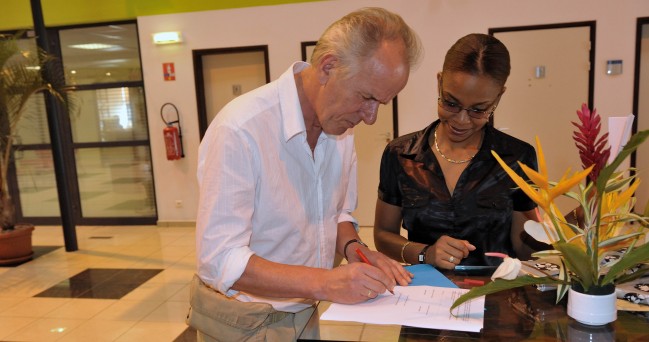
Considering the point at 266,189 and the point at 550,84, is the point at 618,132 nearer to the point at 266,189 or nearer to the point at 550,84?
the point at 266,189

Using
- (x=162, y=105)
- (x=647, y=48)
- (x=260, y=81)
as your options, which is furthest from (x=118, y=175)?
(x=647, y=48)

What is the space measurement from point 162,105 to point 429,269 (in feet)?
18.8

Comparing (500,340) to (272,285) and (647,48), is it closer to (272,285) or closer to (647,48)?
(272,285)

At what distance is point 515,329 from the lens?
1131 mm

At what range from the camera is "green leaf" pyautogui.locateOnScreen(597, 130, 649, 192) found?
3.11 feet

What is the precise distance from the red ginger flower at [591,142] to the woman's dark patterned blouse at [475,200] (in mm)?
638

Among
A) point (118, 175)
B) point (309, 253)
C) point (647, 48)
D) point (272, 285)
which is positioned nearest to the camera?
point (272, 285)

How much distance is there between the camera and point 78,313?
4.07 meters

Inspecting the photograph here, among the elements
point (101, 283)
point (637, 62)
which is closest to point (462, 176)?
point (101, 283)

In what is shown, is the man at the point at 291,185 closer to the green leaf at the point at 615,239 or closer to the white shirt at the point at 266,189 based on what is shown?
the white shirt at the point at 266,189

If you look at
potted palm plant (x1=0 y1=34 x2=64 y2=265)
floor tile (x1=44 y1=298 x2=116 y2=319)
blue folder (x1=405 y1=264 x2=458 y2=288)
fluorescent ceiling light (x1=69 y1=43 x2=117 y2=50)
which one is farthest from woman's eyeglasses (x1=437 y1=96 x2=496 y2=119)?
fluorescent ceiling light (x1=69 y1=43 x2=117 y2=50)

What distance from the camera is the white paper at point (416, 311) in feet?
3.74

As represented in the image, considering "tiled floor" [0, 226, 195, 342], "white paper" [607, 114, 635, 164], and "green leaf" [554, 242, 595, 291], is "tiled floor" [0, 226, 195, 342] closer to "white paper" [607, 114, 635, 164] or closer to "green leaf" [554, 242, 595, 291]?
"green leaf" [554, 242, 595, 291]

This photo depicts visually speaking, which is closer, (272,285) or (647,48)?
(272,285)
